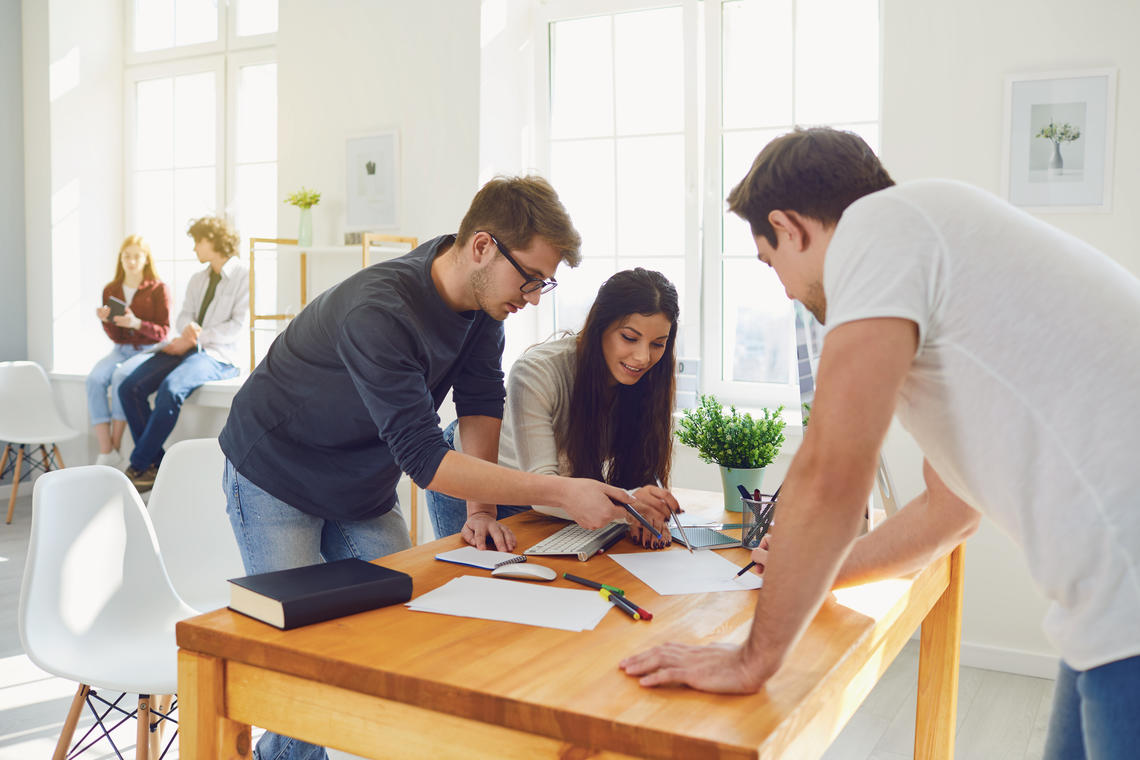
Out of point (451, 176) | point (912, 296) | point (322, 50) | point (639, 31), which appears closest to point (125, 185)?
point (322, 50)

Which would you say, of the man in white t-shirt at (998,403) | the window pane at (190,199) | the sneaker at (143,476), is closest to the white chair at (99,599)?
the man in white t-shirt at (998,403)

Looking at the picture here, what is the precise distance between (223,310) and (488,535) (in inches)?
161

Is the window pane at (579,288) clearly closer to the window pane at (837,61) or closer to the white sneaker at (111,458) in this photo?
the window pane at (837,61)

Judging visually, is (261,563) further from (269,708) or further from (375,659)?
(375,659)

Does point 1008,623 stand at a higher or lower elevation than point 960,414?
lower

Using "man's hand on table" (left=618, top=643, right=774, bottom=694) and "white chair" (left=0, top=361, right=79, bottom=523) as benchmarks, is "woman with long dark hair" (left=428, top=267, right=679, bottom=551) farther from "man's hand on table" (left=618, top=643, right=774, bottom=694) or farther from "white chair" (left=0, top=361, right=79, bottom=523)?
"white chair" (left=0, top=361, right=79, bottom=523)

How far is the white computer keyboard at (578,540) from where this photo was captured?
1701 mm

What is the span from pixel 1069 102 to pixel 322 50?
344 cm

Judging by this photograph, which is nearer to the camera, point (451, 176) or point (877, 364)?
point (877, 364)

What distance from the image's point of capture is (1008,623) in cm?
335

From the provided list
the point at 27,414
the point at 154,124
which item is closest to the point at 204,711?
the point at 27,414

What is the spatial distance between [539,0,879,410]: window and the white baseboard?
123cm

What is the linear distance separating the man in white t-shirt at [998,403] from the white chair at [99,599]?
4.88 feet

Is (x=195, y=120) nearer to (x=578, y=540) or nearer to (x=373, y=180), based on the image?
(x=373, y=180)
